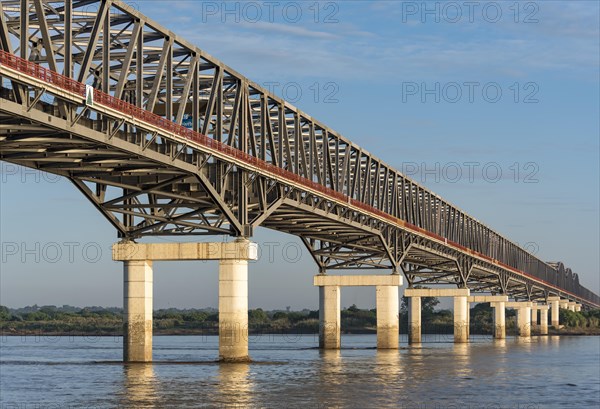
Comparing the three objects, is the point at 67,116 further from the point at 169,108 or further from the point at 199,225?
the point at 199,225

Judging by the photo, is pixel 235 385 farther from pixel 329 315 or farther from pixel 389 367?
pixel 329 315

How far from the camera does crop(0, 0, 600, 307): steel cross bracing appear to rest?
44.3 meters

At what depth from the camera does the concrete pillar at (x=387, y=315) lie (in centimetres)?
10606

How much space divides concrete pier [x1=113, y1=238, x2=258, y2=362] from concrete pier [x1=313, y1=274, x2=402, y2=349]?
126ft

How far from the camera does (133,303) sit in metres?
68.0

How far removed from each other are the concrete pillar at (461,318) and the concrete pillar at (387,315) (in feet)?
119

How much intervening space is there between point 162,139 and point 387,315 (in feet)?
180

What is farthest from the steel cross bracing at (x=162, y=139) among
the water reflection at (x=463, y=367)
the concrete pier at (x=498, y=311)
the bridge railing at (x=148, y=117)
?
the concrete pier at (x=498, y=311)

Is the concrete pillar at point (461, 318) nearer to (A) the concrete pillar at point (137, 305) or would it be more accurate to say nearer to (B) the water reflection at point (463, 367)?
(B) the water reflection at point (463, 367)

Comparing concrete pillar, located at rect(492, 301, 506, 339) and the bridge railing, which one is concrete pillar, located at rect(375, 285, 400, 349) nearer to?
the bridge railing

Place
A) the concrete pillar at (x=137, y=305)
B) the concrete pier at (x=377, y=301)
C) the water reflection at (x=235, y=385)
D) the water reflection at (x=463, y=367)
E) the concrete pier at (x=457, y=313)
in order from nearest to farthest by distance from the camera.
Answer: the water reflection at (x=235, y=385) → the water reflection at (x=463, y=367) → the concrete pillar at (x=137, y=305) → the concrete pier at (x=377, y=301) → the concrete pier at (x=457, y=313)

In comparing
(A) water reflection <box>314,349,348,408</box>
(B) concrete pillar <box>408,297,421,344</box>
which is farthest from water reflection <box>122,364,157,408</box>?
(B) concrete pillar <box>408,297,421,344</box>

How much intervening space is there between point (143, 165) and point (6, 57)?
18471mm

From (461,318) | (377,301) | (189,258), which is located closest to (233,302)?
(189,258)
